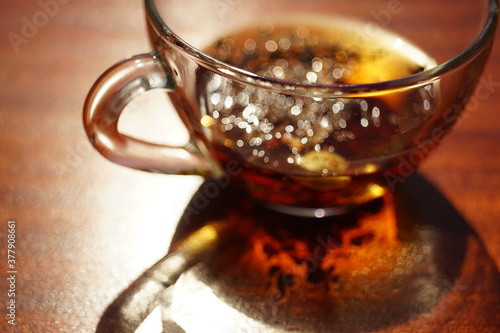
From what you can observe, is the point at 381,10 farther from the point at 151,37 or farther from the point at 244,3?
the point at 151,37

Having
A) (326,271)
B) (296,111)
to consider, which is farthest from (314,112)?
(326,271)

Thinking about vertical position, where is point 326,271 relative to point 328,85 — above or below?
below

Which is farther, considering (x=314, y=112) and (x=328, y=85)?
(x=314, y=112)

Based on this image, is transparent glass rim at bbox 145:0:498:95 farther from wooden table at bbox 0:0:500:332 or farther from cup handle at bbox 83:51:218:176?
wooden table at bbox 0:0:500:332

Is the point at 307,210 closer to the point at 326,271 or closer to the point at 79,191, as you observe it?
the point at 326,271

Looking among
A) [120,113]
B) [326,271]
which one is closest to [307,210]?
[326,271]

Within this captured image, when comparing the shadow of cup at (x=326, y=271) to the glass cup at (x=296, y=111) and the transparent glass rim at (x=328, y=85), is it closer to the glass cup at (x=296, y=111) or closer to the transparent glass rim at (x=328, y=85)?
the glass cup at (x=296, y=111)

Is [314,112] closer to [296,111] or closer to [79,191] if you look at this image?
[296,111]

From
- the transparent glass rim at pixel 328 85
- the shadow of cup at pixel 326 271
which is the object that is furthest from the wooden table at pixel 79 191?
the transparent glass rim at pixel 328 85
